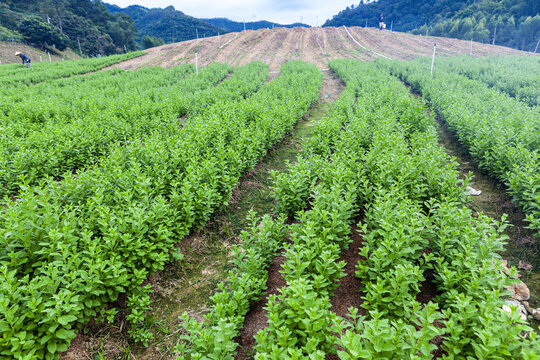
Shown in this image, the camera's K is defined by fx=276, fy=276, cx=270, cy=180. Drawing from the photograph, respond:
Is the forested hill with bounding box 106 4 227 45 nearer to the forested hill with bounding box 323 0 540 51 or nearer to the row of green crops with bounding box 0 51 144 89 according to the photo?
the row of green crops with bounding box 0 51 144 89

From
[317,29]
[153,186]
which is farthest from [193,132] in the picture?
[317,29]

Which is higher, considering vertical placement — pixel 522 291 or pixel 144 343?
pixel 522 291

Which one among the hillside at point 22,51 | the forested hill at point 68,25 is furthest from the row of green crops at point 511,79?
the forested hill at point 68,25

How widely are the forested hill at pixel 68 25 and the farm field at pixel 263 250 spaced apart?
5821 centimetres

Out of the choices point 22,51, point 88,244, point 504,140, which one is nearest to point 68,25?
point 22,51

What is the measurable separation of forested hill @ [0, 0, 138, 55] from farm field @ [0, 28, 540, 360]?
58210 mm

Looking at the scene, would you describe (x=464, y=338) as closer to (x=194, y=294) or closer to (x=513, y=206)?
(x=194, y=294)

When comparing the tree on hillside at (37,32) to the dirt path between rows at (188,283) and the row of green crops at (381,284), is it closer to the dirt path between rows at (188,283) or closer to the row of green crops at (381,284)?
the dirt path between rows at (188,283)

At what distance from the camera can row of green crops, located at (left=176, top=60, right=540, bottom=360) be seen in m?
2.84

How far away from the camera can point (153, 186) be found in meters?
6.77

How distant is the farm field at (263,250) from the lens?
3197 mm

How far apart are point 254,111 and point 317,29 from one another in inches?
2236

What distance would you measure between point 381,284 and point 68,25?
87.5m

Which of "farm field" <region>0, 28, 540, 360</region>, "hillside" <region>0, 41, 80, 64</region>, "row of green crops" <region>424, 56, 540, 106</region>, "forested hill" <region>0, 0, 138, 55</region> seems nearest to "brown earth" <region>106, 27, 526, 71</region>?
"row of green crops" <region>424, 56, 540, 106</region>
